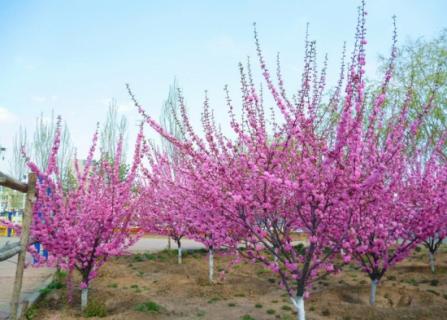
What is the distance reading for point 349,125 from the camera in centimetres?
429

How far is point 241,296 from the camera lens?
8.80 meters

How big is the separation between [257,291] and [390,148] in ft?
17.8

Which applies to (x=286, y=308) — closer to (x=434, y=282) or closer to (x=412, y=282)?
(x=412, y=282)

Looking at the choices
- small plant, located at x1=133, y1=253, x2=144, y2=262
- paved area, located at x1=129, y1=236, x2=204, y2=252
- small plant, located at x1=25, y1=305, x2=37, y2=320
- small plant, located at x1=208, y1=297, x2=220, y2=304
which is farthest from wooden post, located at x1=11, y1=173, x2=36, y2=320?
paved area, located at x1=129, y1=236, x2=204, y2=252

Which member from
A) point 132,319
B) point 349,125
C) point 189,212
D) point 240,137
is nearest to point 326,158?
point 349,125

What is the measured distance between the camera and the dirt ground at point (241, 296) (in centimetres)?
696

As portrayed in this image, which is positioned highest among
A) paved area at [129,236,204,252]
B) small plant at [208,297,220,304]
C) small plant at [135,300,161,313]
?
small plant at [135,300,161,313]

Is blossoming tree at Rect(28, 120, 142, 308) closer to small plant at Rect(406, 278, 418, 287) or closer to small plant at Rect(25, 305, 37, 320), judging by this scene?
small plant at Rect(25, 305, 37, 320)

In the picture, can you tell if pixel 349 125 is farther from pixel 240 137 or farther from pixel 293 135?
pixel 240 137

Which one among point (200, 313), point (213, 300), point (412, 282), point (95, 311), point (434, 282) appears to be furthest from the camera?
point (412, 282)

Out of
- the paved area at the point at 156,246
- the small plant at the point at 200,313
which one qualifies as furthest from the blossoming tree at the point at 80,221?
the paved area at the point at 156,246

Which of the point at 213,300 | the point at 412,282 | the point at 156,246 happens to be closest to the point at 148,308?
the point at 213,300

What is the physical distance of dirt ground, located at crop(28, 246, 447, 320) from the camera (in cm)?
696

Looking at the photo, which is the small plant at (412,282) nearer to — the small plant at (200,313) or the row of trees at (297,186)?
the row of trees at (297,186)
